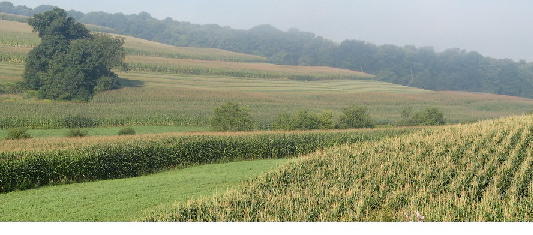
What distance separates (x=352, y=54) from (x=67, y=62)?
9470 cm

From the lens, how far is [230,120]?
49.8 m

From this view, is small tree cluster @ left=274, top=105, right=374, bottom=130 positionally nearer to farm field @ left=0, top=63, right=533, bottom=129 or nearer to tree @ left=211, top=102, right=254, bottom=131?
farm field @ left=0, top=63, right=533, bottom=129

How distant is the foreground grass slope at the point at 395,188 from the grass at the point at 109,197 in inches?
104

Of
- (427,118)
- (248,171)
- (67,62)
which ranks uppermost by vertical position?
(67,62)

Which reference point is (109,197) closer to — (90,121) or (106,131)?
(106,131)


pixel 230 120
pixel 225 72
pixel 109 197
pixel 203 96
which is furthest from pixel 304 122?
pixel 225 72

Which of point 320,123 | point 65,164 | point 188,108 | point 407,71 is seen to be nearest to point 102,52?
point 188,108

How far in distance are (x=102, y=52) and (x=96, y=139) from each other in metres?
44.0

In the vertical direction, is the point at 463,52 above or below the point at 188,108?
above

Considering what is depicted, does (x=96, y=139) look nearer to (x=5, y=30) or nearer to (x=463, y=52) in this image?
(x=5, y=30)

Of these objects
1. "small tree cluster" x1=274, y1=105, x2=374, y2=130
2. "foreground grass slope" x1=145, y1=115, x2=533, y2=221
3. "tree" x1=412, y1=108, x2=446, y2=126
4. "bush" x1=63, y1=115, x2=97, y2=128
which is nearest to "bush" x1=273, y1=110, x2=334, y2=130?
"small tree cluster" x1=274, y1=105, x2=374, y2=130

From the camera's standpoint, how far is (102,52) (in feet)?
241

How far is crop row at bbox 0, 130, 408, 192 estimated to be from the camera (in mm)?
24828

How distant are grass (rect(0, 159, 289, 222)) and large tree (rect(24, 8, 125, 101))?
44881 mm
